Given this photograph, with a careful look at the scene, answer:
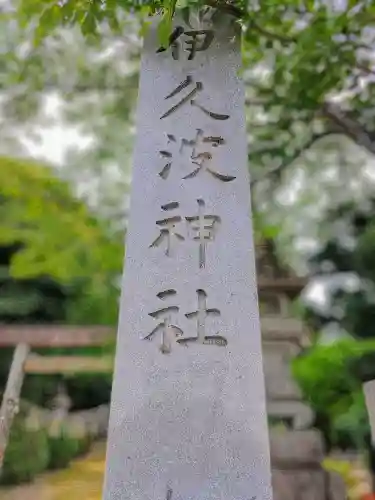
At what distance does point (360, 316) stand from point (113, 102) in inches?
224

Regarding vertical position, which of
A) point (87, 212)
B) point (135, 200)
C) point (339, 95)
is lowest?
point (135, 200)

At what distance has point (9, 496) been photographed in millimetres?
4906

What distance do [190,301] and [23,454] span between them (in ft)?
15.3

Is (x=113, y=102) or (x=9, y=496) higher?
(x=113, y=102)

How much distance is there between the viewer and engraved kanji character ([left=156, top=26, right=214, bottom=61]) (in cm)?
231

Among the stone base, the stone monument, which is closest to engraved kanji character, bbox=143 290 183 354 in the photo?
the stone monument

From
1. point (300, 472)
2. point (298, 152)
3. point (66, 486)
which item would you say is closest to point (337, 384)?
point (300, 472)

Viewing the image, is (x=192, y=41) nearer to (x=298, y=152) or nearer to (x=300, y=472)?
(x=298, y=152)

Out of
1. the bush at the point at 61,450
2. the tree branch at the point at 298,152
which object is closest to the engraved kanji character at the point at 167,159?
the tree branch at the point at 298,152

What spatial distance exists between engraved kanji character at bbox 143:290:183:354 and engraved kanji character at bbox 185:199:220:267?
205mm

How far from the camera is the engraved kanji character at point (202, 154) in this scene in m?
2.03

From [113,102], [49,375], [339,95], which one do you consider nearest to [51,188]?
[113,102]

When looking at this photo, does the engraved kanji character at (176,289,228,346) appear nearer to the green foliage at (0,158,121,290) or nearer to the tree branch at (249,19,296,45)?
the tree branch at (249,19,296,45)

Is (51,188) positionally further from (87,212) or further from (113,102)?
(113,102)
